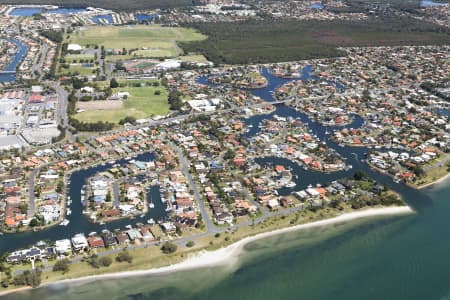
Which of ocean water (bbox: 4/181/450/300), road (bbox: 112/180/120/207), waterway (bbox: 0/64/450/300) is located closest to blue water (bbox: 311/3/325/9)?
waterway (bbox: 0/64/450/300)

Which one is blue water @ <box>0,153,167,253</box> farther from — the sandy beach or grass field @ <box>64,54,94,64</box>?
grass field @ <box>64,54,94,64</box>

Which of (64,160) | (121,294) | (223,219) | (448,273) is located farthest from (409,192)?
(64,160)

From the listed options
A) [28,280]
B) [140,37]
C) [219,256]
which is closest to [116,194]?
[28,280]

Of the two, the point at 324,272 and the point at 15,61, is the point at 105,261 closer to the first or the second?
the point at 324,272

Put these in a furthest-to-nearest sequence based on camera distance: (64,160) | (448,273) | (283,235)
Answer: (64,160), (283,235), (448,273)

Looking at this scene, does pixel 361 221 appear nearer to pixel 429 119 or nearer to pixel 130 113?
pixel 429 119
